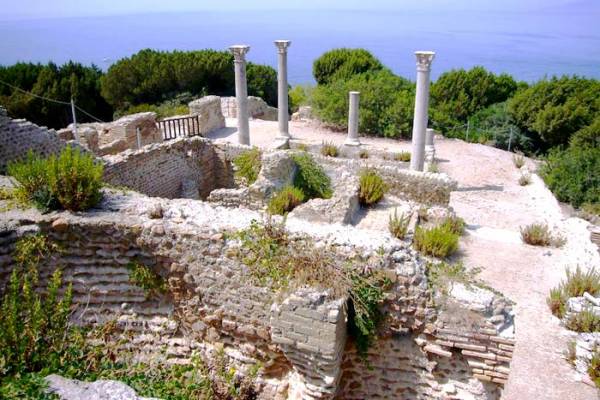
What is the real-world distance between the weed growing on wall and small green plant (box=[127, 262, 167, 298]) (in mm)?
1048

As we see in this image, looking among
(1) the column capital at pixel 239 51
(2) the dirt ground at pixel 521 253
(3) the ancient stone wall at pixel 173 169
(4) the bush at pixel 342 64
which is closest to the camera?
(2) the dirt ground at pixel 521 253

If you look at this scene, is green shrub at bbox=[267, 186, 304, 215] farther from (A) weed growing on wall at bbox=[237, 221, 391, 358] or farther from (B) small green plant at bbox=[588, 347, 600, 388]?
(B) small green plant at bbox=[588, 347, 600, 388]

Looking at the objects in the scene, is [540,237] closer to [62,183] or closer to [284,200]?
[284,200]

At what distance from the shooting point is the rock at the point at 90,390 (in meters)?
3.49

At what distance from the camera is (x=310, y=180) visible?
11.1 m

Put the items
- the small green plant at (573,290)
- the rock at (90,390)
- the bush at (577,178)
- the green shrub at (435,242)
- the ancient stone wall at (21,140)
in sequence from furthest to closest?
1. the bush at (577,178)
2. the green shrub at (435,242)
3. the ancient stone wall at (21,140)
4. the small green plant at (573,290)
5. the rock at (90,390)

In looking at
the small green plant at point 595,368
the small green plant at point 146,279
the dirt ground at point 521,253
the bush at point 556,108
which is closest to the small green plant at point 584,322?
the dirt ground at point 521,253

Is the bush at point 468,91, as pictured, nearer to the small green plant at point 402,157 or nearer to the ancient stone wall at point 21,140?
the small green plant at point 402,157

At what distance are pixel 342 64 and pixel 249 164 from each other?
2006 centimetres

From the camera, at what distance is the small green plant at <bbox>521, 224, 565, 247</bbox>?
1055 centimetres

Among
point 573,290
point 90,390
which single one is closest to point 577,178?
point 573,290

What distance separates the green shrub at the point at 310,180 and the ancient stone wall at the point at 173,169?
77.5 inches

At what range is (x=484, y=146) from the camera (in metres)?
21.3

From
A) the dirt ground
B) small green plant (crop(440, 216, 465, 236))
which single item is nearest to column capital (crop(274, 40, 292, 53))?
the dirt ground
